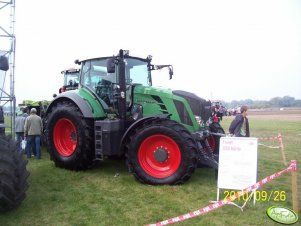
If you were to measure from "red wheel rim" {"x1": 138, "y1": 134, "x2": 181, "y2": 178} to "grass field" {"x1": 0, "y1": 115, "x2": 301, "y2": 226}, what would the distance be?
1.16ft

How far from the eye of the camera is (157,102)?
707 cm

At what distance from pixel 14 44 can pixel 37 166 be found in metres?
3.44

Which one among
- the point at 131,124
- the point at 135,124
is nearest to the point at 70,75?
the point at 131,124

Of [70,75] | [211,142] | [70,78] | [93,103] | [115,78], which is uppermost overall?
[70,75]

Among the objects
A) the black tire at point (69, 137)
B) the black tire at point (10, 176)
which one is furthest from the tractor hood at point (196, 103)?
the black tire at point (10, 176)

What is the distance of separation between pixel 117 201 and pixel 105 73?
3243 millimetres

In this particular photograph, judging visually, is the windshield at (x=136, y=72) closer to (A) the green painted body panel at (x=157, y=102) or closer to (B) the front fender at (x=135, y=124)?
(A) the green painted body panel at (x=157, y=102)

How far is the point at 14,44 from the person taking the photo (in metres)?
9.12

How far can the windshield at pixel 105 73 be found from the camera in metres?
7.53

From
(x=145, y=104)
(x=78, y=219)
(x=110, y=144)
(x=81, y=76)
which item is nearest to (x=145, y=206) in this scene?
(x=78, y=219)

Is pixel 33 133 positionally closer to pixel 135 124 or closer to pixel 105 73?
pixel 105 73

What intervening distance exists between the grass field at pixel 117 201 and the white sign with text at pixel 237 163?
0.37 metres

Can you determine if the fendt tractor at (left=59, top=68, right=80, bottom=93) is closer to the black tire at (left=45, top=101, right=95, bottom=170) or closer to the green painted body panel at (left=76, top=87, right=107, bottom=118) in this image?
the black tire at (left=45, top=101, right=95, bottom=170)

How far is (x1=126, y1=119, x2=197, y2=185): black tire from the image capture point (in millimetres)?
6023
